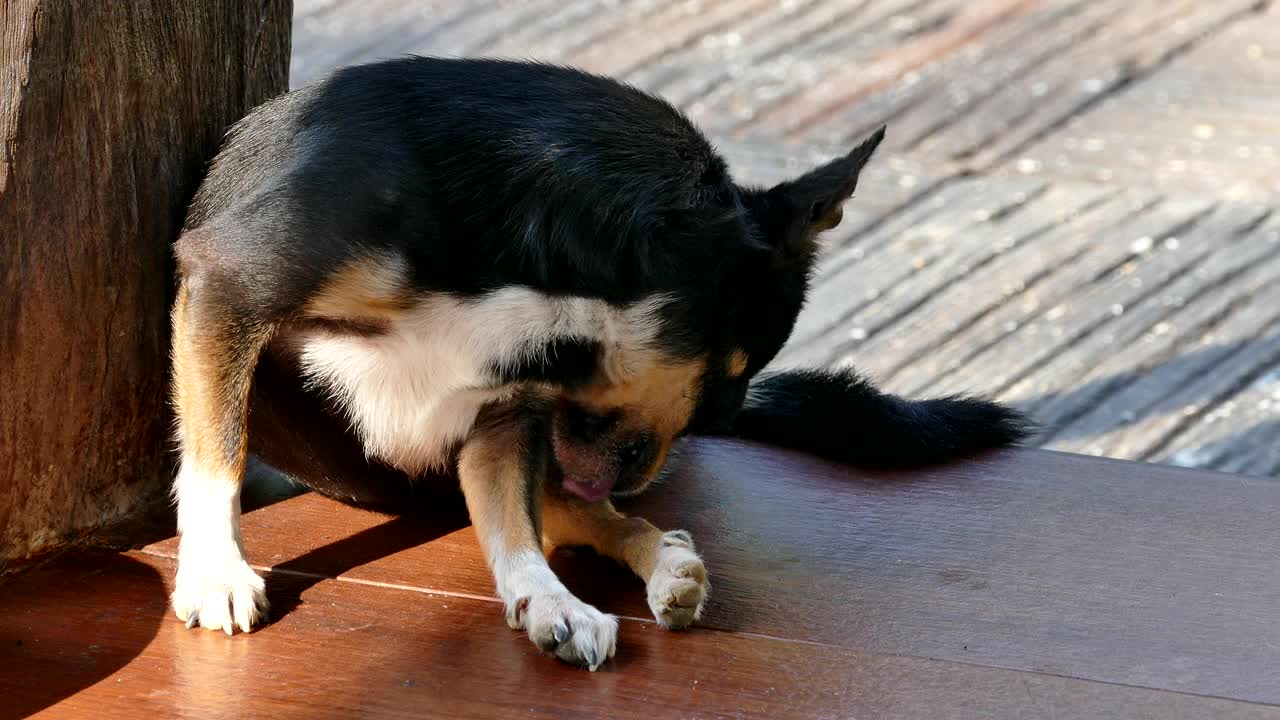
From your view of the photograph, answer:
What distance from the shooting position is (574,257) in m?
2.53

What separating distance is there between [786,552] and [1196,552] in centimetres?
83

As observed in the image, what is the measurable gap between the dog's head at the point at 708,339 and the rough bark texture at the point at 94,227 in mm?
797

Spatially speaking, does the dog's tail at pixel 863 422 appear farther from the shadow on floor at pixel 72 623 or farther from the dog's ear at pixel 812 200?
the shadow on floor at pixel 72 623

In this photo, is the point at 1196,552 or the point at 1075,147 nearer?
the point at 1196,552

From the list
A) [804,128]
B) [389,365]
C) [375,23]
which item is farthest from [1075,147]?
[389,365]

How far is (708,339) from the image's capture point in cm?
269

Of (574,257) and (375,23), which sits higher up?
(574,257)

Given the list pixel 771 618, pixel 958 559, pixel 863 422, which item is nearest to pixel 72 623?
pixel 771 618

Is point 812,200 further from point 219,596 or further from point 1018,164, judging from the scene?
point 1018,164

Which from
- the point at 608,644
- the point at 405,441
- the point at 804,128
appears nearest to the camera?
the point at 608,644

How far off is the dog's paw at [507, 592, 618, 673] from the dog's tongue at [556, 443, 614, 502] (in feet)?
1.15

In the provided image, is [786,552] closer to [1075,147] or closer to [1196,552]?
[1196,552]

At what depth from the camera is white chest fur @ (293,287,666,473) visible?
8.36 feet

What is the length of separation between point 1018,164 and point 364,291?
4.17 meters
